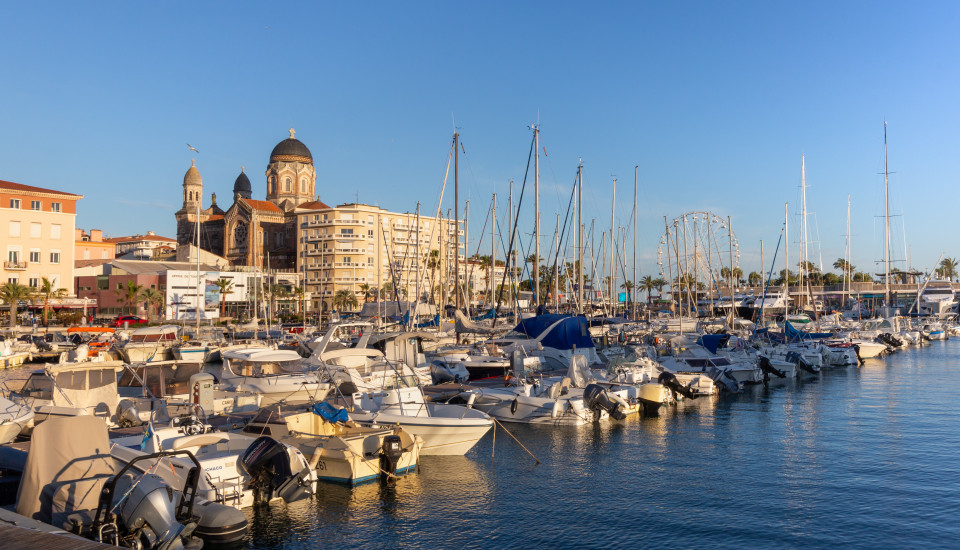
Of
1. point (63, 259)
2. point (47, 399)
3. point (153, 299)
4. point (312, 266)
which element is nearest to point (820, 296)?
point (312, 266)

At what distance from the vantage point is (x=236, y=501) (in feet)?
57.1

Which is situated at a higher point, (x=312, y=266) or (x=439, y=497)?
(x=312, y=266)

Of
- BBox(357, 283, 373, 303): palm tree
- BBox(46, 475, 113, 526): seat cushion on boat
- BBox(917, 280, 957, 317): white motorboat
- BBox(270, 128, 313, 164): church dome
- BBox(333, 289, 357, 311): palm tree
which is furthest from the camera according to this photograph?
BBox(270, 128, 313, 164): church dome

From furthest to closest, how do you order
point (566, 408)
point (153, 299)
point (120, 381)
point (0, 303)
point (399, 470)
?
1. point (153, 299)
2. point (0, 303)
3. point (120, 381)
4. point (566, 408)
5. point (399, 470)

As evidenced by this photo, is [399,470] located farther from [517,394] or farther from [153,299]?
[153,299]

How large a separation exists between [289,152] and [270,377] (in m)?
115

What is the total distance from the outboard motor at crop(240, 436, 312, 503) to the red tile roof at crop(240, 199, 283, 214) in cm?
12109

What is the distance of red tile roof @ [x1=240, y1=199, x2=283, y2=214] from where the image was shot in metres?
133

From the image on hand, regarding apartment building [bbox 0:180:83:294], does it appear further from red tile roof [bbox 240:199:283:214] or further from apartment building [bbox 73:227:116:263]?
red tile roof [bbox 240:199:283:214]

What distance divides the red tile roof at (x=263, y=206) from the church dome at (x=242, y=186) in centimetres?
1138

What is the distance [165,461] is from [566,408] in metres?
16.9

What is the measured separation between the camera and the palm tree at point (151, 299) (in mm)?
97562

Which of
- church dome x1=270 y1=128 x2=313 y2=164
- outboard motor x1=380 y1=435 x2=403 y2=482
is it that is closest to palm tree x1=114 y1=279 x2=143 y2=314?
church dome x1=270 y1=128 x2=313 y2=164

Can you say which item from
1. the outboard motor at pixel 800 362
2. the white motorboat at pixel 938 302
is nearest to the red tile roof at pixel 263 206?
the outboard motor at pixel 800 362
